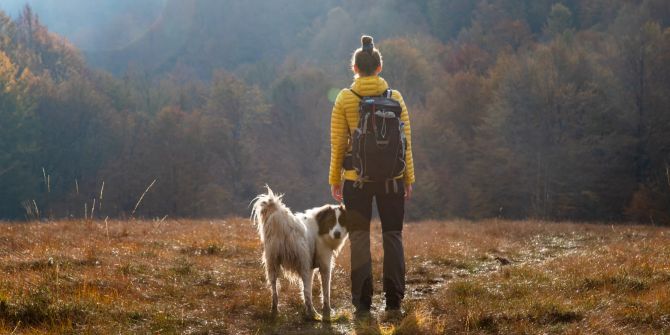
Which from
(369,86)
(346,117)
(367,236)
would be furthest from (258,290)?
(369,86)

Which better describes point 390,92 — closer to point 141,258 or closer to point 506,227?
point 141,258

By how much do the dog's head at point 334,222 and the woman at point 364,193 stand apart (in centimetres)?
41

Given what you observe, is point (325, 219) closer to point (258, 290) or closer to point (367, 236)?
point (367, 236)

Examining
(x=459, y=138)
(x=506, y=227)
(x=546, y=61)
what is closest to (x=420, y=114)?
(x=459, y=138)

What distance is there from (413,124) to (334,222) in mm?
36180

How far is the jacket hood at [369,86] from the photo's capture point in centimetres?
611

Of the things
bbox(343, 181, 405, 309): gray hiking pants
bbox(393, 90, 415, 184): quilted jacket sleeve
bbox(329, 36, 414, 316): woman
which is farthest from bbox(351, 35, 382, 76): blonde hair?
bbox(343, 181, 405, 309): gray hiking pants

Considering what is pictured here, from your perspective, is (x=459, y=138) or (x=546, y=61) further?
(x=459, y=138)

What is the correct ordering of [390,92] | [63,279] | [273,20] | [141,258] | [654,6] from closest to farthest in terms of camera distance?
[390,92] < [63,279] < [141,258] < [654,6] < [273,20]

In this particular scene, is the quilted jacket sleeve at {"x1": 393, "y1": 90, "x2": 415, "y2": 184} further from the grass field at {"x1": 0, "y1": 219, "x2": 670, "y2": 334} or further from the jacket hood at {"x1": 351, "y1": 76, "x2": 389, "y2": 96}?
the grass field at {"x1": 0, "y1": 219, "x2": 670, "y2": 334}

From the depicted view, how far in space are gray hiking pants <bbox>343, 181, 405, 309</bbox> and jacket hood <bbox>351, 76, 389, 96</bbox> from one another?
0.93m

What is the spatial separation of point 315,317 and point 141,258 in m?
3.63

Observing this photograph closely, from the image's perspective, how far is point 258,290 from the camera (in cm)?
757

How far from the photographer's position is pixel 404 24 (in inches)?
3142
